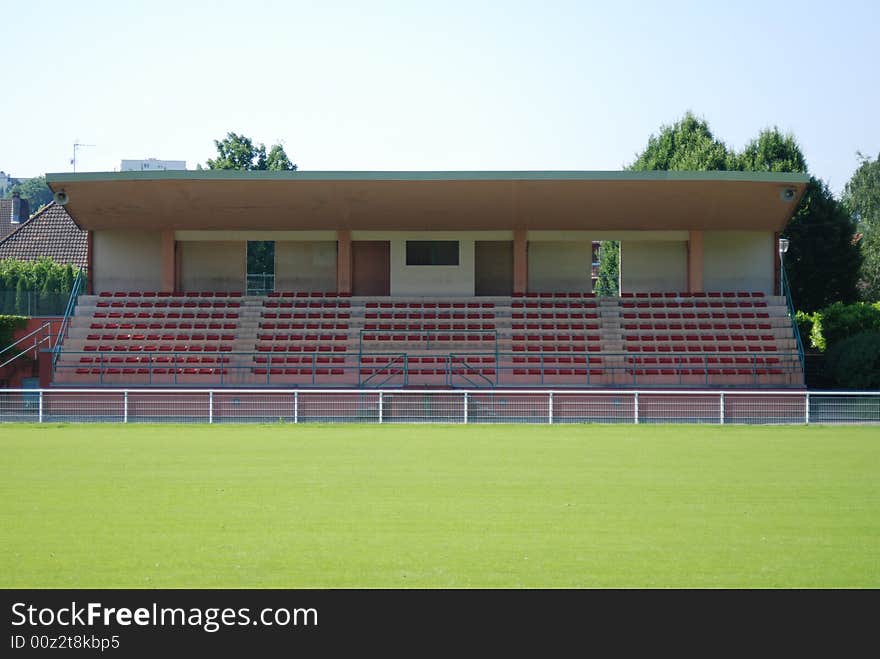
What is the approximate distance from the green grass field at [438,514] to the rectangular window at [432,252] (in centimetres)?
1746

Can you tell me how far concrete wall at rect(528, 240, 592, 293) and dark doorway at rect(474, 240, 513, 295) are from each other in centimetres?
75

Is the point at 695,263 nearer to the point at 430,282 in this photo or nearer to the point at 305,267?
the point at 430,282

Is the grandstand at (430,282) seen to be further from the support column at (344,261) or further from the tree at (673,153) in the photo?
the tree at (673,153)

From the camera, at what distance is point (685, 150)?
6191 cm

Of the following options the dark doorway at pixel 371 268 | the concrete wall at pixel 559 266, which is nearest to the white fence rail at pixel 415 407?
the concrete wall at pixel 559 266

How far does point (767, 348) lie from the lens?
33.4m

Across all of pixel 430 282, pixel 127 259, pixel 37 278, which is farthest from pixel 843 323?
pixel 37 278

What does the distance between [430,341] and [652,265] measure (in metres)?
8.52

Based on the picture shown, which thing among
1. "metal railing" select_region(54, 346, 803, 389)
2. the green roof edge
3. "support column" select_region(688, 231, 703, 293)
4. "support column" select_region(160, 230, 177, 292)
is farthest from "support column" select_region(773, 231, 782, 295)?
"support column" select_region(160, 230, 177, 292)

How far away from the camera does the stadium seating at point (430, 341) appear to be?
3209cm

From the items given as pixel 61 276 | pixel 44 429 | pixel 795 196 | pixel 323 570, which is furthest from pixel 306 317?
pixel 323 570

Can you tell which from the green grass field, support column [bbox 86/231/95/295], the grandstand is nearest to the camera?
the green grass field

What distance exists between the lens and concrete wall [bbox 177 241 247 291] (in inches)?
1499

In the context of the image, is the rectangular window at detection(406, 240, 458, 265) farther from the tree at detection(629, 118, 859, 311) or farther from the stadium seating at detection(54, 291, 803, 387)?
the tree at detection(629, 118, 859, 311)
